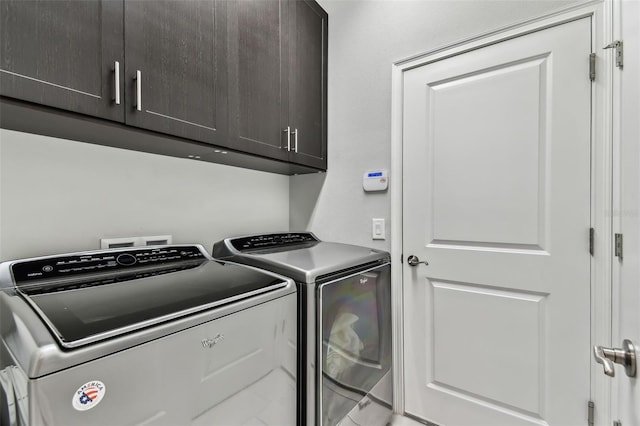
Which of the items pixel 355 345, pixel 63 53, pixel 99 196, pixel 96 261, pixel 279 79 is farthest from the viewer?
pixel 279 79

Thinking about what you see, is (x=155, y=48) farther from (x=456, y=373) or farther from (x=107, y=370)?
(x=456, y=373)

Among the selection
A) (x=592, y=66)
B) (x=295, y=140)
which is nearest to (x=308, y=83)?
(x=295, y=140)

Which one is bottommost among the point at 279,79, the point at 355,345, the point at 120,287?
the point at 355,345

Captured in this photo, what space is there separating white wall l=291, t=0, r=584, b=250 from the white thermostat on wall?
0.04 meters

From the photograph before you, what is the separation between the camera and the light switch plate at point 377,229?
1870mm

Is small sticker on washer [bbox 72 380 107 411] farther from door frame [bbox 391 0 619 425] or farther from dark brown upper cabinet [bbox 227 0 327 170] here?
door frame [bbox 391 0 619 425]

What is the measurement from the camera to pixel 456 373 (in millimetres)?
1634

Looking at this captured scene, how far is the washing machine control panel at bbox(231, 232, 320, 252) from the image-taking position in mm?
1622

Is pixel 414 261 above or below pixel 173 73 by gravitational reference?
below

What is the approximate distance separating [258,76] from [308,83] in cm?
47

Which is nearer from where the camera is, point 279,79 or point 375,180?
point 279,79

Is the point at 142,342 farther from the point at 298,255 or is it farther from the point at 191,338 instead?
the point at 298,255

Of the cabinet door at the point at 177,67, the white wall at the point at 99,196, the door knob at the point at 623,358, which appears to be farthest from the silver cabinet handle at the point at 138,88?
the door knob at the point at 623,358

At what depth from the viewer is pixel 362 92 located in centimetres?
195
